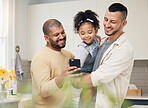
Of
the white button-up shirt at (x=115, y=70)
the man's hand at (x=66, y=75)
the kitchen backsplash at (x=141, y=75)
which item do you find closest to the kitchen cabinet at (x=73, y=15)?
the kitchen backsplash at (x=141, y=75)

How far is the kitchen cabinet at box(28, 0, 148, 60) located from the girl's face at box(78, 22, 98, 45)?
2.26 metres

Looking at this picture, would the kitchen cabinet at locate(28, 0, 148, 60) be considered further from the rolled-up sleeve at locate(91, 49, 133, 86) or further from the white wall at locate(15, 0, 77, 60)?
the rolled-up sleeve at locate(91, 49, 133, 86)

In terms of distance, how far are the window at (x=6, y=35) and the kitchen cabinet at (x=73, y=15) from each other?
470 mm

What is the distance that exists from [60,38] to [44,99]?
549 millimetres

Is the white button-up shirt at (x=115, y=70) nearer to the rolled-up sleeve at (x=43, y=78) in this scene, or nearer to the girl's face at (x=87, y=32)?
the girl's face at (x=87, y=32)

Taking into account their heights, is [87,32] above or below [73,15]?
below

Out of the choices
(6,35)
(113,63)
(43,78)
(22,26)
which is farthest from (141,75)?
(43,78)

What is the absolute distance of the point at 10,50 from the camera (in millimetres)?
4156

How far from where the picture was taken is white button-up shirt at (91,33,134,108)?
1.66 metres

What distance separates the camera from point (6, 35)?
4.11 m

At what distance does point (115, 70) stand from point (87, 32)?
1.16 ft

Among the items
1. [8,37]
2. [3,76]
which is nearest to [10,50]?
[8,37]

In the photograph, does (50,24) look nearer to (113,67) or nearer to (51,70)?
(51,70)

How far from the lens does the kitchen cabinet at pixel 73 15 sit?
403 centimetres
